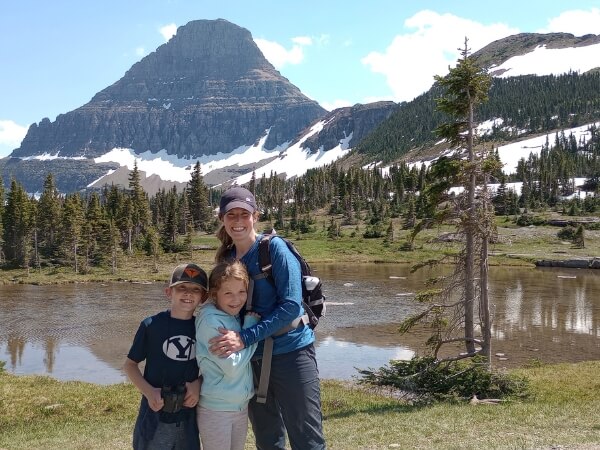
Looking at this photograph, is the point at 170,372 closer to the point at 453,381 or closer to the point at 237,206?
the point at 237,206

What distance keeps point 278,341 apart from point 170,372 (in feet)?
3.68

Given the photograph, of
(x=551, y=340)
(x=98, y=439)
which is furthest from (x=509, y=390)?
(x=551, y=340)

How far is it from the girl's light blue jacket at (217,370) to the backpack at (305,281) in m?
0.58

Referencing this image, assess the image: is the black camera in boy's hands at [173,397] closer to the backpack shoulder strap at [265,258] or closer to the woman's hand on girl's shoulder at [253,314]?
the woman's hand on girl's shoulder at [253,314]

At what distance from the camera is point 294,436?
5.48 meters

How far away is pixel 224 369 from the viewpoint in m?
5.13

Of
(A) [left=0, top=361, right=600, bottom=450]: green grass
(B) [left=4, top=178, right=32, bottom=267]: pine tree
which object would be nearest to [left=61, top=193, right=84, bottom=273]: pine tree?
(B) [left=4, top=178, right=32, bottom=267]: pine tree

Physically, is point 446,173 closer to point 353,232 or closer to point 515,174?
point 353,232

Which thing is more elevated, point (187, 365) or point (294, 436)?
point (187, 365)

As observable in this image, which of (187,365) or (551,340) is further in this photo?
(551,340)

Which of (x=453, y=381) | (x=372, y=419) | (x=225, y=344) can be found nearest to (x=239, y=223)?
(x=225, y=344)

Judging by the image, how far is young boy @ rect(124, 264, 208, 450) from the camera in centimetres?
518

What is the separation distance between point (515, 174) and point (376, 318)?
13744 centimetres

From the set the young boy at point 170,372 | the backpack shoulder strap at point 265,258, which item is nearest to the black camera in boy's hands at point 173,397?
the young boy at point 170,372
